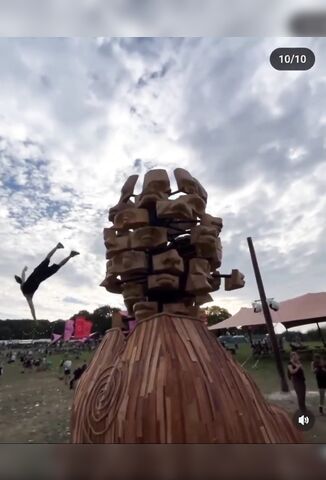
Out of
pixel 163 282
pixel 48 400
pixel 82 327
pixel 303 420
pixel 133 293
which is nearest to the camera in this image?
pixel 303 420

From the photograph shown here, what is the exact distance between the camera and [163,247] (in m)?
1.43

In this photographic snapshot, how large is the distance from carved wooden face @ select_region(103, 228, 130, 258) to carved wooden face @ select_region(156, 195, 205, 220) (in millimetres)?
171

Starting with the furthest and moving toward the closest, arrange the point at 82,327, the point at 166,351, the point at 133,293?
the point at 82,327 → the point at 133,293 → the point at 166,351

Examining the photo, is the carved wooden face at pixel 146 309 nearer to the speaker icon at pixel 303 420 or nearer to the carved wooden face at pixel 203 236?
the carved wooden face at pixel 203 236

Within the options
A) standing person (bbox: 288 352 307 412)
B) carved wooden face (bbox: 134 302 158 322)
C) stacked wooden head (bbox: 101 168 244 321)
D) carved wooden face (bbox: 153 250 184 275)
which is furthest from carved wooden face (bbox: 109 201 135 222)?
standing person (bbox: 288 352 307 412)

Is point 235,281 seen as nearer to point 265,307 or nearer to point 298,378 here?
point 265,307

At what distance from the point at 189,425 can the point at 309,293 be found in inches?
24.4

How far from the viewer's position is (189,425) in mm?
1095

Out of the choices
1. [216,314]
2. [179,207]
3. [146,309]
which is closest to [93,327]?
[146,309]

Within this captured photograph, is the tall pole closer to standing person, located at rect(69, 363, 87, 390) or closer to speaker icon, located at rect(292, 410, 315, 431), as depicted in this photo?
speaker icon, located at rect(292, 410, 315, 431)

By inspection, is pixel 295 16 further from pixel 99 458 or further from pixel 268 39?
pixel 99 458

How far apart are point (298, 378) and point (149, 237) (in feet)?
2.44

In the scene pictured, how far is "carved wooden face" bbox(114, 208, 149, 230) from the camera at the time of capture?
4.64ft

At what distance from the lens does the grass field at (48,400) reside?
115 cm
